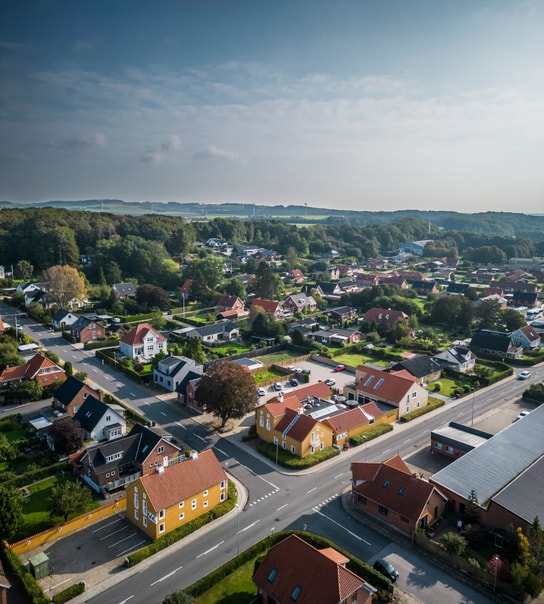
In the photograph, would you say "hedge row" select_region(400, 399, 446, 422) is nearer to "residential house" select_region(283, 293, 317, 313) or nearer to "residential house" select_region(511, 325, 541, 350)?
"residential house" select_region(511, 325, 541, 350)

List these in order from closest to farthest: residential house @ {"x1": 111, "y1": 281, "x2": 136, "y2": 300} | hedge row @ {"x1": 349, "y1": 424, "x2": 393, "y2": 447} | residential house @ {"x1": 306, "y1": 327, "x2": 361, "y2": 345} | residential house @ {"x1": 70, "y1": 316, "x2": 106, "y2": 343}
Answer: hedge row @ {"x1": 349, "y1": 424, "x2": 393, "y2": 447} → residential house @ {"x1": 70, "y1": 316, "x2": 106, "y2": 343} → residential house @ {"x1": 306, "y1": 327, "x2": 361, "y2": 345} → residential house @ {"x1": 111, "y1": 281, "x2": 136, "y2": 300}

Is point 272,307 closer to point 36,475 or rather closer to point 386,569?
point 36,475

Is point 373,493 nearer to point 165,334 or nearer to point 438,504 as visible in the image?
point 438,504

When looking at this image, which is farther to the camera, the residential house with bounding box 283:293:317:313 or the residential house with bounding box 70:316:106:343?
the residential house with bounding box 283:293:317:313

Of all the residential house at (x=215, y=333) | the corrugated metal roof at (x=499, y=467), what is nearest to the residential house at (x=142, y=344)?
the residential house at (x=215, y=333)

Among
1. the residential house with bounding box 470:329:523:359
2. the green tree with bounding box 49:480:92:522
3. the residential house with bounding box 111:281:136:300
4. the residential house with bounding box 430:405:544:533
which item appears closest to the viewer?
the residential house with bounding box 430:405:544:533

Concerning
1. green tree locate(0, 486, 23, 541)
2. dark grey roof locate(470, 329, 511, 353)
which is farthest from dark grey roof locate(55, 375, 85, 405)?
Answer: dark grey roof locate(470, 329, 511, 353)
